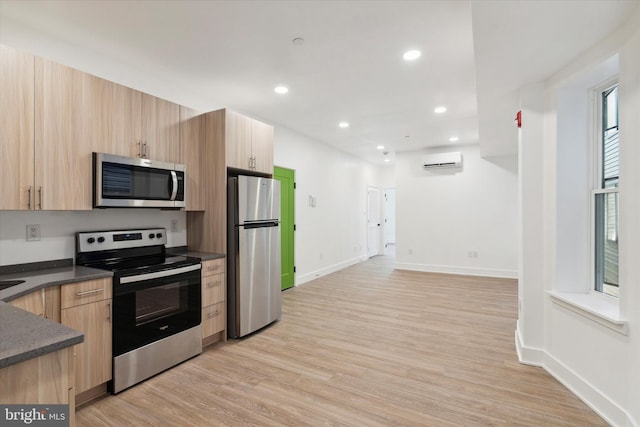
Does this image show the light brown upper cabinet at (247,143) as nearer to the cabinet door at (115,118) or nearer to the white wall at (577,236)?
the cabinet door at (115,118)

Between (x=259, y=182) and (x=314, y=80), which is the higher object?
(x=314, y=80)

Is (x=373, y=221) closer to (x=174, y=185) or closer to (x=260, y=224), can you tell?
(x=260, y=224)

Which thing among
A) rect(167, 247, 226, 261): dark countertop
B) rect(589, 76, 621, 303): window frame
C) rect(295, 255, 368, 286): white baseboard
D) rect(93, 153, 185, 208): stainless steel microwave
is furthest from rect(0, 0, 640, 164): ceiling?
rect(295, 255, 368, 286): white baseboard

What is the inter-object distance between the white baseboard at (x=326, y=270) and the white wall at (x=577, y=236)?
3.47 metres

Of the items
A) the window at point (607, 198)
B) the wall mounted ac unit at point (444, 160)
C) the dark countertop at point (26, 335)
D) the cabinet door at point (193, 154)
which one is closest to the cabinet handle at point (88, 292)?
the dark countertop at point (26, 335)

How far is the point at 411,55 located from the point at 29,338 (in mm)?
3120

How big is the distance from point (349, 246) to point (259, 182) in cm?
453

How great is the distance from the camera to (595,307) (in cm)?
217

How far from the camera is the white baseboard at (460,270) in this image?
20.6 feet

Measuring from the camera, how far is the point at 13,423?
902 mm

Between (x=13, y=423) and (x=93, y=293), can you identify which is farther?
(x=93, y=293)

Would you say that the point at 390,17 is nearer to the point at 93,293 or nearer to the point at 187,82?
the point at 187,82

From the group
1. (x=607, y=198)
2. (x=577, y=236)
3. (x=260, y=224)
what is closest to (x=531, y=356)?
(x=577, y=236)

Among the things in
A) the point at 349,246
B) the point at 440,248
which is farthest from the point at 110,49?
the point at 440,248
